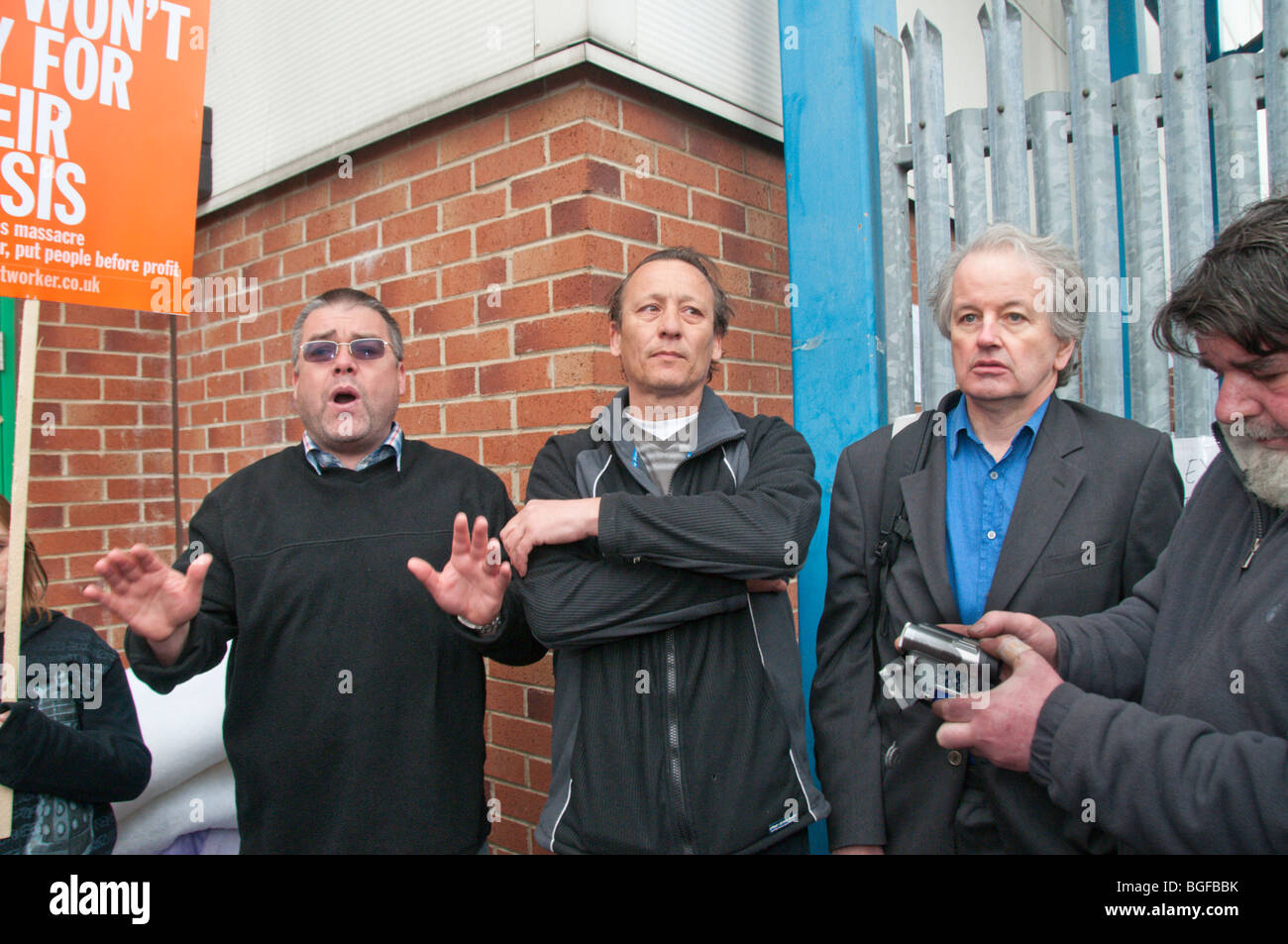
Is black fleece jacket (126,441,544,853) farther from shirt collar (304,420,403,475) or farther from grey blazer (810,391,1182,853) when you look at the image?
Answer: grey blazer (810,391,1182,853)

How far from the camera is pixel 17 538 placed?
1.79 meters

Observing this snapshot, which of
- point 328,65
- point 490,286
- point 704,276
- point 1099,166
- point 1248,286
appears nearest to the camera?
point 1248,286

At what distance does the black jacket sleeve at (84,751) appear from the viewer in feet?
6.14

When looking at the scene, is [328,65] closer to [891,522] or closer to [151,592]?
[151,592]

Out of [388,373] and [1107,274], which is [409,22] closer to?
[388,373]

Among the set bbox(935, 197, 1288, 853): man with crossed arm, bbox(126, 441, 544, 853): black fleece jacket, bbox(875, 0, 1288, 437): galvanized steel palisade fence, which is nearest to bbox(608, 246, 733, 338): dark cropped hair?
bbox(126, 441, 544, 853): black fleece jacket

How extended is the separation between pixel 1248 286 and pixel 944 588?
82 centimetres

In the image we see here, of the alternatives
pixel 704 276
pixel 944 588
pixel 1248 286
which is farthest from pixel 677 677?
pixel 1248 286

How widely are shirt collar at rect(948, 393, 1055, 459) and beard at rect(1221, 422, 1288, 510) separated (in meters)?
0.48

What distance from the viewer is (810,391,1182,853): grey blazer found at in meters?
1.77

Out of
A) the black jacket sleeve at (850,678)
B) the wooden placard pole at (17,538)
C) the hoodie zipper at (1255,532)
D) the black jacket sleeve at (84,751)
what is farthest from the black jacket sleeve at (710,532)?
the black jacket sleeve at (84,751)

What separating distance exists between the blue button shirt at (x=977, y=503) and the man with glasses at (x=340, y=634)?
1089mm

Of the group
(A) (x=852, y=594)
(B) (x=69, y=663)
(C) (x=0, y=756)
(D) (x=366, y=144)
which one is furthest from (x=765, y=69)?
(C) (x=0, y=756)

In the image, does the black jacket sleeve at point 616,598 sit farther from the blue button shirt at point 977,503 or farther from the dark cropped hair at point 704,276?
the dark cropped hair at point 704,276
